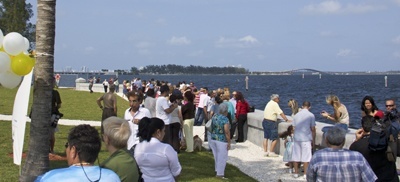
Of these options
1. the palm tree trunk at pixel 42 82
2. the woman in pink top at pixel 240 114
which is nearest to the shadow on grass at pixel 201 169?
the woman in pink top at pixel 240 114

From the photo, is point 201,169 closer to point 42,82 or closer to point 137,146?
point 42,82

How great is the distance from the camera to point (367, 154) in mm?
5863

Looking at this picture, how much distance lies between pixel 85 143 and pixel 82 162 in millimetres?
127

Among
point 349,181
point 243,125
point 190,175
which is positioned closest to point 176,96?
point 190,175

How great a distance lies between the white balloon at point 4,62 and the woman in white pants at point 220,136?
4.31 metres

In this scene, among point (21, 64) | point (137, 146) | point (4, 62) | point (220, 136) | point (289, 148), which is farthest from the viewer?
point (289, 148)

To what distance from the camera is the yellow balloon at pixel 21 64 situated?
6.59 meters

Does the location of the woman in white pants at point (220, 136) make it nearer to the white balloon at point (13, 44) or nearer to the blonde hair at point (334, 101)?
the blonde hair at point (334, 101)

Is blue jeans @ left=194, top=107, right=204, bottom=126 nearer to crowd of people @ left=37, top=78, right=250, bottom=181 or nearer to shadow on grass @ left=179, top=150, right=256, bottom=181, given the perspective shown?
shadow on grass @ left=179, top=150, right=256, bottom=181

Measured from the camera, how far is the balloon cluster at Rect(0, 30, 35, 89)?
646cm

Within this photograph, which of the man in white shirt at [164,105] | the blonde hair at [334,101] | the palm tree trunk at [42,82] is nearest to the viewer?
the palm tree trunk at [42,82]

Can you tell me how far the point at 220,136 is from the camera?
984 centimetres

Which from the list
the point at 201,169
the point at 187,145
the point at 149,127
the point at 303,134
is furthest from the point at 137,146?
the point at 187,145

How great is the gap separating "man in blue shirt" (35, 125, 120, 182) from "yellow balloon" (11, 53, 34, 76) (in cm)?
343
